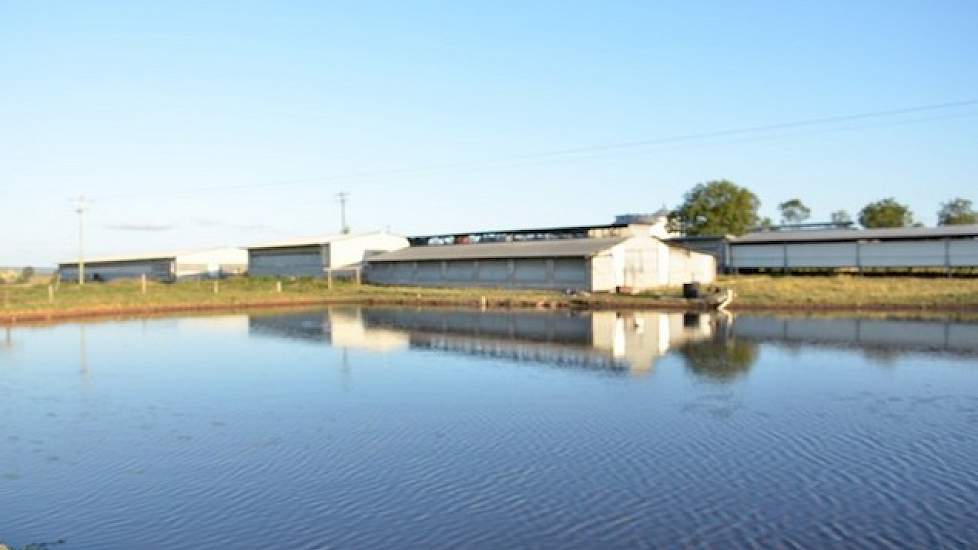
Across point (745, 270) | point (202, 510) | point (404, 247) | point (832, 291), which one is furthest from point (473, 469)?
point (404, 247)

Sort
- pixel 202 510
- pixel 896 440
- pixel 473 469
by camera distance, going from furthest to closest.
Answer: pixel 896 440, pixel 473 469, pixel 202 510

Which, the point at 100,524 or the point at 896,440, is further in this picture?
the point at 896,440

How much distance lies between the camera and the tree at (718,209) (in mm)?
58531

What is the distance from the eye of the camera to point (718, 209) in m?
59.0

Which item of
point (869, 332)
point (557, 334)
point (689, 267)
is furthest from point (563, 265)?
point (869, 332)

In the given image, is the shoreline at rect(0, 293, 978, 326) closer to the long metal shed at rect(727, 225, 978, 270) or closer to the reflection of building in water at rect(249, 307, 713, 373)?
the reflection of building in water at rect(249, 307, 713, 373)

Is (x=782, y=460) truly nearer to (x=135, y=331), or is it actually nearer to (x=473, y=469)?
(x=473, y=469)

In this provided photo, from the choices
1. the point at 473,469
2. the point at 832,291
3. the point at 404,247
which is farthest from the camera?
the point at 404,247

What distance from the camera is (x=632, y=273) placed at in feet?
155

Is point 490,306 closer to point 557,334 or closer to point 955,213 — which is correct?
point 557,334

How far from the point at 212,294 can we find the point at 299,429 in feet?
125

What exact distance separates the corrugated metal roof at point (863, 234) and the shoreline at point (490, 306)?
42.5ft

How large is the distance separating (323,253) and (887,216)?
4614 centimetres

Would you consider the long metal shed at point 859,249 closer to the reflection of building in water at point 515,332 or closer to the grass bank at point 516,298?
the grass bank at point 516,298
